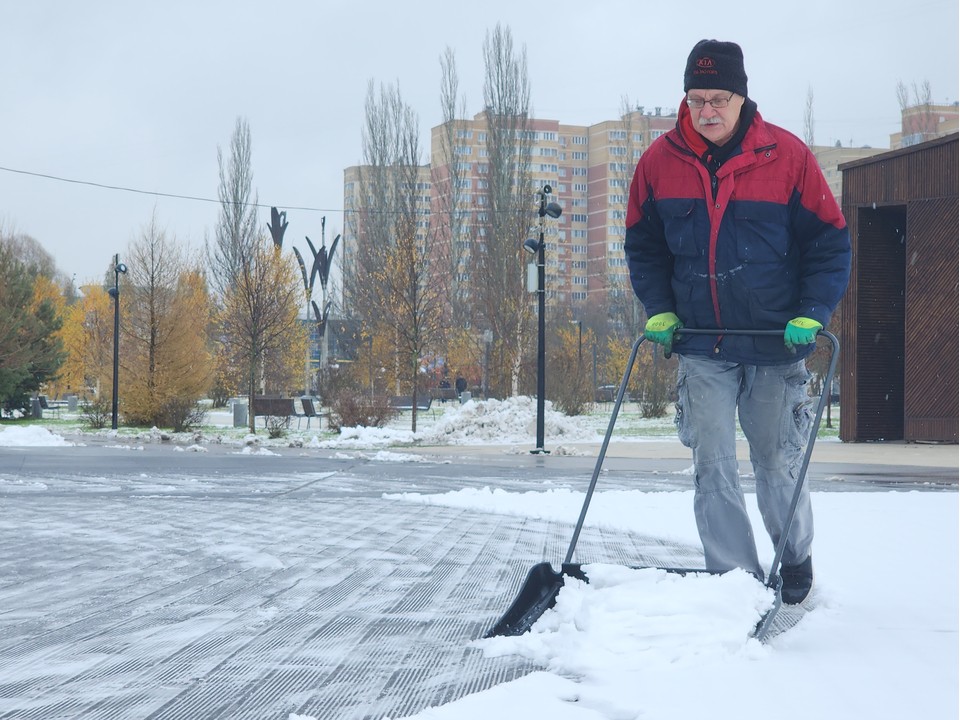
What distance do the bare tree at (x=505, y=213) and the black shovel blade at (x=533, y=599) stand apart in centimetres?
3130

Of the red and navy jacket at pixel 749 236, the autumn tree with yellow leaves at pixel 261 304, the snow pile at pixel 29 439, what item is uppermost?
the autumn tree with yellow leaves at pixel 261 304

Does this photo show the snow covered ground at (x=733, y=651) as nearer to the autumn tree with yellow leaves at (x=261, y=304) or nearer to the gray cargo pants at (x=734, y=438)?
the gray cargo pants at (x=734, y=438)

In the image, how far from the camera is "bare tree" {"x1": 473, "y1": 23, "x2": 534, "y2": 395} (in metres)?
36.7

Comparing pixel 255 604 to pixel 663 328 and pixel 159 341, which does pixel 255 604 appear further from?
pixel 159 341

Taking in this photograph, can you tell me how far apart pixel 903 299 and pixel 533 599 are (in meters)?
18.4

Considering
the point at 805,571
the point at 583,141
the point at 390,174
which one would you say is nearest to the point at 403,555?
the point at 805,571

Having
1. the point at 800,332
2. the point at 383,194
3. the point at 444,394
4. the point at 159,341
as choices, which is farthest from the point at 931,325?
the point at 383,194

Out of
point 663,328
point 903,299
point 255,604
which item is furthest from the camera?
point 903,299

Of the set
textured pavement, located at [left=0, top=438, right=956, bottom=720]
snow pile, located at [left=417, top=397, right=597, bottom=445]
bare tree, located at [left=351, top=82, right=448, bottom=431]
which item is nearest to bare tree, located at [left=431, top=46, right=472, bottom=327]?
bare tree, located at [left=351, top=82, right=448, bottom=431]

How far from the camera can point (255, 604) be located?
4070 millimetres

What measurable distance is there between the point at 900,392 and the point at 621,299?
31236 millimetres

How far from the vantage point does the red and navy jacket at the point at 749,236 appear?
3.82m

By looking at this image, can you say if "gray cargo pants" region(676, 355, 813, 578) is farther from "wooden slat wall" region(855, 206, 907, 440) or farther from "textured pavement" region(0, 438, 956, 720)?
"wooden slat wall" region(855, 206, 907, 440)

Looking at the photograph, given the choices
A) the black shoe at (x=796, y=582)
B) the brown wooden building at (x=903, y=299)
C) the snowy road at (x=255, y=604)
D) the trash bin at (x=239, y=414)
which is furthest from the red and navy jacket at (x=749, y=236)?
the trash bin at (x=239, y=414)
